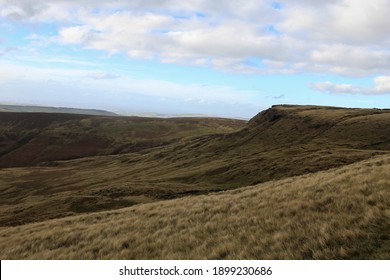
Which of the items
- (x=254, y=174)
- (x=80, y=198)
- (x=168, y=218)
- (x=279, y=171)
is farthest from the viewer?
(x=254, y=174)

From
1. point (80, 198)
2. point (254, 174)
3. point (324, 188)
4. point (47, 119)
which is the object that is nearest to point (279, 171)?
point (254, 174)

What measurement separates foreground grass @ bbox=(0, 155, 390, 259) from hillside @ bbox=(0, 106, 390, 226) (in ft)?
61.4

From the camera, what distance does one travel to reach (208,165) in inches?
2788

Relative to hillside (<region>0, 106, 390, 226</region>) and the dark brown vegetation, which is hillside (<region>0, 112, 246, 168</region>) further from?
hillside (<region>0, 106, 390, 226</region>)

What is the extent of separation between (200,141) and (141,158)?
61.0 feet

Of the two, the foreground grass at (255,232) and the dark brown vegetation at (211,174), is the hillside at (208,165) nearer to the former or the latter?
the dark brown vegetation at (211,174)

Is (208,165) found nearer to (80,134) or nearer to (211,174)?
(211,174)

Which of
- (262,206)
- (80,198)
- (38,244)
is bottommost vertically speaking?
(80,198)

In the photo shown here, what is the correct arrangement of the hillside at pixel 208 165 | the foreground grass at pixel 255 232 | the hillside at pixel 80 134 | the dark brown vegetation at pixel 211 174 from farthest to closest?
the hillside at pixel 80 134 < the hillside at pixel 208 165 < the dark brown vegetation at pixel 211 174 < the foreground grass at pixel 255 232

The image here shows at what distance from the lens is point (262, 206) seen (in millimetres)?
17875

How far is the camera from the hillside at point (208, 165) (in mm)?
44375

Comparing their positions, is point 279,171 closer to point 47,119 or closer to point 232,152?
point 232,152

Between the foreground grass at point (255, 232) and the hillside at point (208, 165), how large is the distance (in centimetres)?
1871

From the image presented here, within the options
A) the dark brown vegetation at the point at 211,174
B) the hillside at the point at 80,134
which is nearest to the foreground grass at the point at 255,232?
the dark brown vegetation at the point at 211,174
